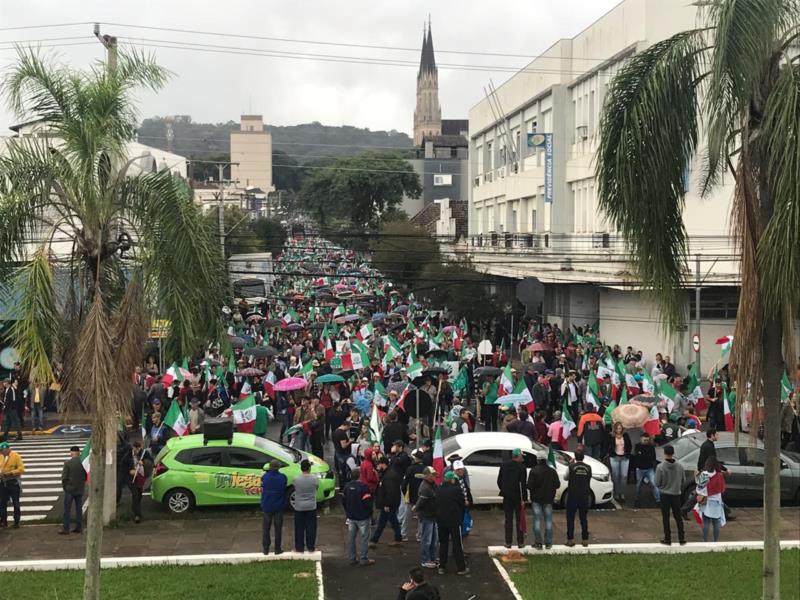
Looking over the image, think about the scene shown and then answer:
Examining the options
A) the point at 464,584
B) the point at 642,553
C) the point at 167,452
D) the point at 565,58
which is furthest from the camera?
the point at 565,58

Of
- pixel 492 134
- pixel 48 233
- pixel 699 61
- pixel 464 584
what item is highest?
pixel 492 134

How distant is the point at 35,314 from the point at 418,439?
1229 cm

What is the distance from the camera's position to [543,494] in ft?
48.2

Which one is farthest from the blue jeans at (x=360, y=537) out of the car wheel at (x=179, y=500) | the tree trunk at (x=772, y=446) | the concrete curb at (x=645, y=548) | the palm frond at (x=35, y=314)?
the tree trunk at (x=772, y=446)

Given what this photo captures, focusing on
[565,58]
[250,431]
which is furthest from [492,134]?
[250,431]

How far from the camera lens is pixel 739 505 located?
18062 mm

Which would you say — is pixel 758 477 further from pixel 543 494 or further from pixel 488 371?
pixel 488 371

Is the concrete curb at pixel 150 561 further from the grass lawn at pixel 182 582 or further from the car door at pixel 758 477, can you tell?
the car door at pixel 758 477

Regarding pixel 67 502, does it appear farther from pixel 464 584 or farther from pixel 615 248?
pixel 615 248

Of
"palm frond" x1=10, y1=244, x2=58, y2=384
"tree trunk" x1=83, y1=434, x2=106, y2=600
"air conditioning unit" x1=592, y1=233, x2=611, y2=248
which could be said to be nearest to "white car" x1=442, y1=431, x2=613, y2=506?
"tree trunk" x1=83, y1=434, x2=106, y2=600

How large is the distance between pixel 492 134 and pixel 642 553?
5354 cm

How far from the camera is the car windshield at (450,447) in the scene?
17.8 m

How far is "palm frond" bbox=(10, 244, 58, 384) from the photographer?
401 inches

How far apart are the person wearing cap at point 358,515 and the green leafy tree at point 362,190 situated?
91.1m
